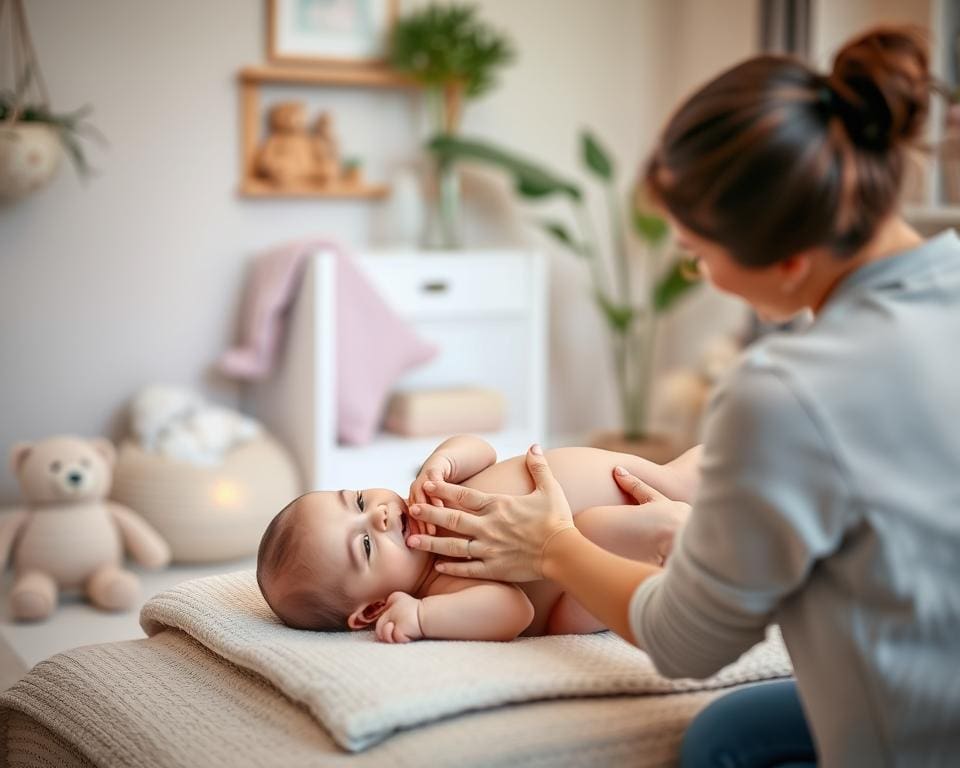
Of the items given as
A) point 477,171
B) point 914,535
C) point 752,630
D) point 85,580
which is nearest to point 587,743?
point 752,630

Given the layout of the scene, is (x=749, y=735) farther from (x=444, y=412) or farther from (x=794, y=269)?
(x=444, y=412)

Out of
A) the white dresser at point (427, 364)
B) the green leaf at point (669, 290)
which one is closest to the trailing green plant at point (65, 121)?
the white dresser at point (427, 364)

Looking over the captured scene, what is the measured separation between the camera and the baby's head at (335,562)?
147 centimetres

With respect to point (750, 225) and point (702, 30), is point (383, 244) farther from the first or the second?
point (750, 225)

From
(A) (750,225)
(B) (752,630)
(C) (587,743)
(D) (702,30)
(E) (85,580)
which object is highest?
(D) (702,30)

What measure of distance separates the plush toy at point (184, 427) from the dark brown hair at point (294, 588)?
1679 mm

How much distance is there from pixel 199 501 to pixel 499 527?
177cm

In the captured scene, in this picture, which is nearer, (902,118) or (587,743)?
(902,118)

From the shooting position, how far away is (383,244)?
384 cm

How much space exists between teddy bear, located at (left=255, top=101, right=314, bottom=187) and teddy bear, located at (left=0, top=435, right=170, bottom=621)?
3.69 feet

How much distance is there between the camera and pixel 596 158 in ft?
12.6

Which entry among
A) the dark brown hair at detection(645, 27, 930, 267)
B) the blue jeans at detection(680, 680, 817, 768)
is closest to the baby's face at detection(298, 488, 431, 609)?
the blue jeans at detection(680, 680, 817, 768)

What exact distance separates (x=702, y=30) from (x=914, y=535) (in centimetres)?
352

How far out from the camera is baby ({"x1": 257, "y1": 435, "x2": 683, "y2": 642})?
1430 mm
